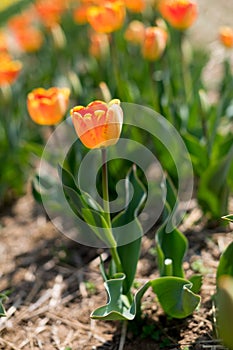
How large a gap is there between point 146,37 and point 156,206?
2.27 ft

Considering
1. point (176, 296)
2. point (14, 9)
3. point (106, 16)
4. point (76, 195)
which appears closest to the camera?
point (176, 296)

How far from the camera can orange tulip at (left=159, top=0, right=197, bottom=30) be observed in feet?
7.79

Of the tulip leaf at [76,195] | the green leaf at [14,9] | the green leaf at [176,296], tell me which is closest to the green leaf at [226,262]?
the green leaf at [176,296]

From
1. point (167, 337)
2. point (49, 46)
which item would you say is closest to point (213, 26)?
point (49, 46)

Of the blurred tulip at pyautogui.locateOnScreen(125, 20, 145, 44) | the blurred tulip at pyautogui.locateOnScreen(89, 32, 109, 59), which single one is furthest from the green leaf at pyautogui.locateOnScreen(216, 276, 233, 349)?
the blurred tulip at pyautogui.locateOnScreen(125, 20, 145, 44)

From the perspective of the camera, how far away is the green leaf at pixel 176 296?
1537 mm

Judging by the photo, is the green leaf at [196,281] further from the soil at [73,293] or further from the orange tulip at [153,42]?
the orange tulip at [153,42]

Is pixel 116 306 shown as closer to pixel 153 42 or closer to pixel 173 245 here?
pixel 173 245

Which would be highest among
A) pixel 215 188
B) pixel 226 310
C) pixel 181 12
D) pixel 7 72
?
pixel 226 310

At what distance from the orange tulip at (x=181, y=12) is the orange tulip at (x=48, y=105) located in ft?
2.14

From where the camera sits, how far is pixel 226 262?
5.39ft

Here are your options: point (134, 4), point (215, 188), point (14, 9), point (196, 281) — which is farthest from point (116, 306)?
point (14, 9)

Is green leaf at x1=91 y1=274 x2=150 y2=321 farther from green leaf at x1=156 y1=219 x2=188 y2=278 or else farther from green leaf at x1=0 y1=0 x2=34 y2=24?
green leaf at x1=0 y1=0 x2=34 y2=24

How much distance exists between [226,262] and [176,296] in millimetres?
172
